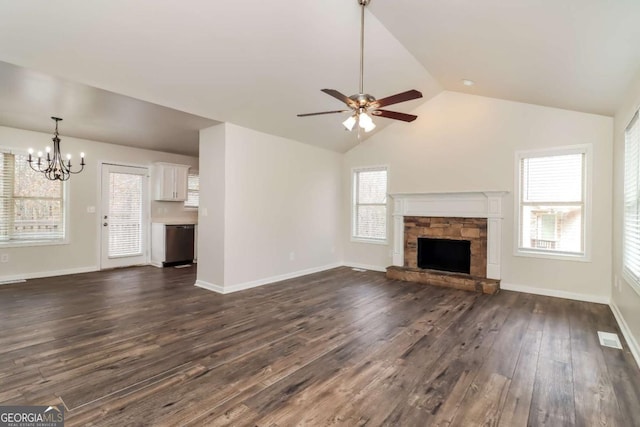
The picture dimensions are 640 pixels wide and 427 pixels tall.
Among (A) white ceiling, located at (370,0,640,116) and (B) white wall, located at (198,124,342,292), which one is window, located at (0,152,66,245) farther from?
(A) white ceiling, located at (370,0,640,116)

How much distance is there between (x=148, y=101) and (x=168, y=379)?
3.07 m

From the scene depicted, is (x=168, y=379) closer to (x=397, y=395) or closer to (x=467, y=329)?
(x=397, y=395)

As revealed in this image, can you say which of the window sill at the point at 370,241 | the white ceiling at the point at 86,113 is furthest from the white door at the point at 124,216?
the window sill at the point at 370,241

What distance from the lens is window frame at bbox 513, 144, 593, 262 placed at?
436cm

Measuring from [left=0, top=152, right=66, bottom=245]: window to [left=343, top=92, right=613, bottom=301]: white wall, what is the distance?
5802 mm

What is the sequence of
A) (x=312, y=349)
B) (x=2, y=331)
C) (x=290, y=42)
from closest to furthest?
(x=312, y=349) < (x=2, y=331) < (x=290, y=42)

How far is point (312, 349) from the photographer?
2809mm

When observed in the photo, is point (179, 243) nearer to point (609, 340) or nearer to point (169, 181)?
point (169, 181)

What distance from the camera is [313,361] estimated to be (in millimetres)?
2590

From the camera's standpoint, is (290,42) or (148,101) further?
(148,101)

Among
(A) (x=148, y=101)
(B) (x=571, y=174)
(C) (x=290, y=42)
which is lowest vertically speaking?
(B) (x=571, y=174)

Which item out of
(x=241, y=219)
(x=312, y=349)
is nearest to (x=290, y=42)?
(x=241, y=219)

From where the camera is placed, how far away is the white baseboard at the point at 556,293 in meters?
4.29

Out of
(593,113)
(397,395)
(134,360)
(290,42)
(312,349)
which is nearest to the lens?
(397,395)
